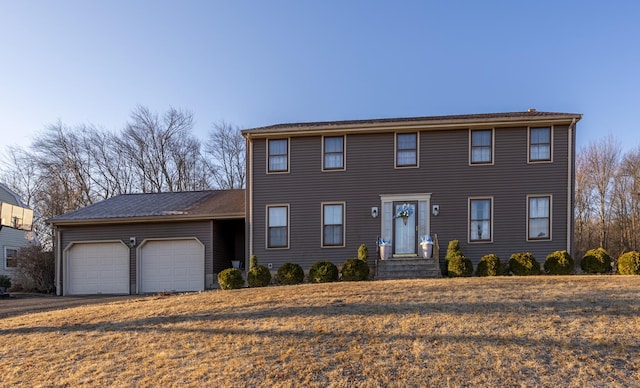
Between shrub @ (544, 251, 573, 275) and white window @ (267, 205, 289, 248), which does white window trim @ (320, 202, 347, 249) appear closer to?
white window @ (267, 205, 289, 248)

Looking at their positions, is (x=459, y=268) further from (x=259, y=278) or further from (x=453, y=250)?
(x=259, y=278)

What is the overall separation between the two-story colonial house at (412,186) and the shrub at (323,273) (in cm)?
220

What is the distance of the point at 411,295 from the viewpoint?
832cm

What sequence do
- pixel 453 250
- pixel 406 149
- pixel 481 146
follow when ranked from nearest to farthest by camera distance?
1. pixel 453 250
2. pixel 481 146
3. pixel 406 149

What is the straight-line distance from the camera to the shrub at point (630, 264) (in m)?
11.3

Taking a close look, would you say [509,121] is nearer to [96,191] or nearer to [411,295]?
[411,295]

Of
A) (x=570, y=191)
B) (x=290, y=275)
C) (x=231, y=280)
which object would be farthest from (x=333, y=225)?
(x=570, y=191)

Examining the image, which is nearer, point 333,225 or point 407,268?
point 407,268

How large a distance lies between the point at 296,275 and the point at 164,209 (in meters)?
6.70

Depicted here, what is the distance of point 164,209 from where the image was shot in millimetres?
16328

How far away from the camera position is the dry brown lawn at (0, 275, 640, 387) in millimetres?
4953

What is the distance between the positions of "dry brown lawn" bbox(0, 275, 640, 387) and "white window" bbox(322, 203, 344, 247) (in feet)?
18.9

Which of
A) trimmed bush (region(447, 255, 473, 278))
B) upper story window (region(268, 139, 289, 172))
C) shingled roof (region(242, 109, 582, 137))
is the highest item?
shingled roof (region(242, 109, 582, 137))

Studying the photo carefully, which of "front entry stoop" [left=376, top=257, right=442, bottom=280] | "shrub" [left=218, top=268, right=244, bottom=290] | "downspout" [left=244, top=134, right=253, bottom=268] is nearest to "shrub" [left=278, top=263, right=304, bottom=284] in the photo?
"shrub" [left=218, top=268, right=244, bottom=290]
